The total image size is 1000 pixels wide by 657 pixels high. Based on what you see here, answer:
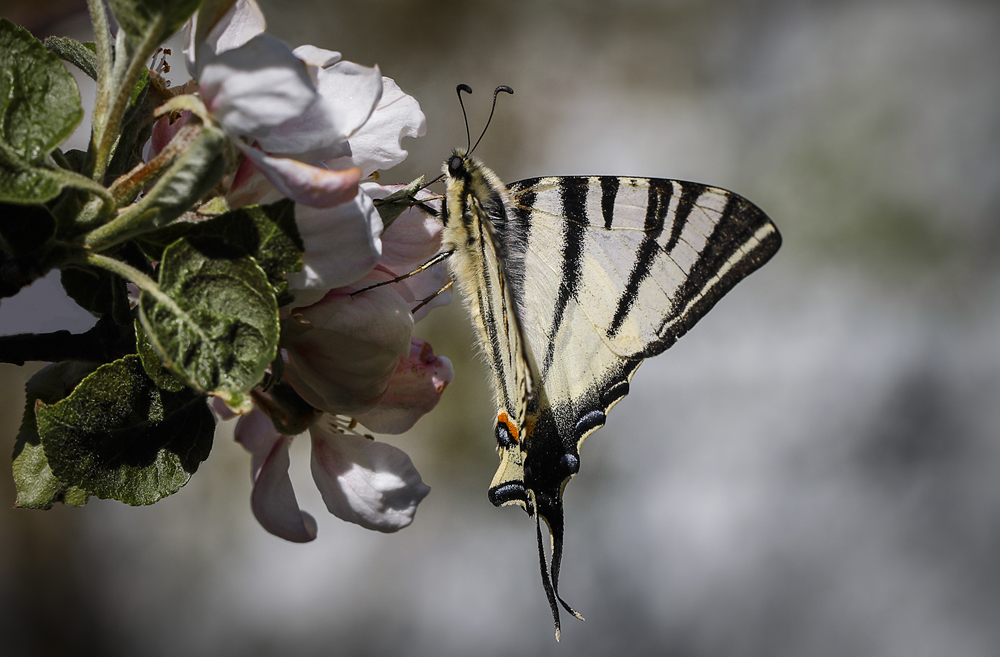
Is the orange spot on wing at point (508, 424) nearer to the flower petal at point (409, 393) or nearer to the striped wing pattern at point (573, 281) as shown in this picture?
the striped wing pattern at point (573, 281)

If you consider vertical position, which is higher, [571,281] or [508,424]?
[571,281]

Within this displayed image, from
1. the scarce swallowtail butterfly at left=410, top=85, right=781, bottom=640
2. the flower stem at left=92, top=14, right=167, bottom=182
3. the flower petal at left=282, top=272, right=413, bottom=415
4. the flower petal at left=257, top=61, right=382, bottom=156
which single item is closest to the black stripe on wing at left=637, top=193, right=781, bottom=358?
the scarce swallowtail butterfly at left=410, top=85, right=781, bottom=640

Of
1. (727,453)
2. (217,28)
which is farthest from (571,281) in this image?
(727,453)

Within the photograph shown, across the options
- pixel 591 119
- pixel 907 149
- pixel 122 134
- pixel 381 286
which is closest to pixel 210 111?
pixel 122 134

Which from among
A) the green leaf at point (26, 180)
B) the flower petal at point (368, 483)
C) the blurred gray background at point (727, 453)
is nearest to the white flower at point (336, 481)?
the flower petal at point (368, 483)

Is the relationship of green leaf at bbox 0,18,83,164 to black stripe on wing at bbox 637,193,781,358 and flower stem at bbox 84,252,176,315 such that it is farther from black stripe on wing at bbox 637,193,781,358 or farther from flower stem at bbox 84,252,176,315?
black stripe on wing at bbox 637,193,781,358

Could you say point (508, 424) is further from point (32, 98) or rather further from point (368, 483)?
point (32, 98)
